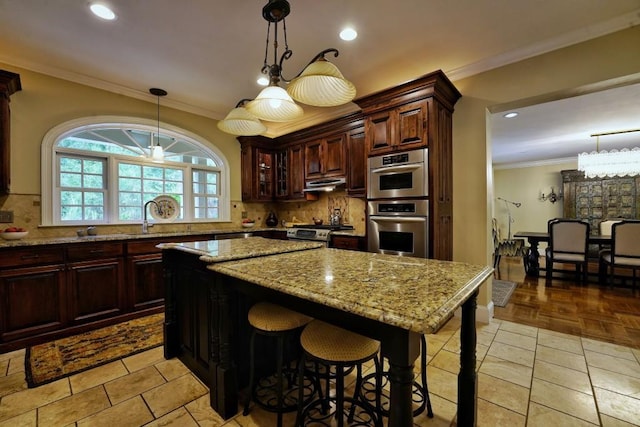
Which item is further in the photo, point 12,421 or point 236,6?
point 236,6

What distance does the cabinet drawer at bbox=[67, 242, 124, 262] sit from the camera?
2709 mm

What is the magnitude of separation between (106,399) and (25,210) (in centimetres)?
239

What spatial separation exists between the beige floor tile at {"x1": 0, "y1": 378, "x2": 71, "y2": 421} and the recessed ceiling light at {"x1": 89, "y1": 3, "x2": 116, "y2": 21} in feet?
9.16

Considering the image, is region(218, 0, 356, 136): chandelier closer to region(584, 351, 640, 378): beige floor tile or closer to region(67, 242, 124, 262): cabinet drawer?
region(67, 242, 124, 262): cabinet drawer

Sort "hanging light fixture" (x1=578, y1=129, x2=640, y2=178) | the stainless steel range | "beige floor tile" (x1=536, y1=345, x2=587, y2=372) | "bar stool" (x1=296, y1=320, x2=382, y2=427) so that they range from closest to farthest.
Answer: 1. "bar stool" (x1=296, y1=320, x2=382, y2=427)
2. "beige floor tile" (x1=536, y1=345, x2=587, y2=372)
3. the stainless steel range
4. "hanging light fixture" (x1=578, y1=129, x2=640, y2=178)

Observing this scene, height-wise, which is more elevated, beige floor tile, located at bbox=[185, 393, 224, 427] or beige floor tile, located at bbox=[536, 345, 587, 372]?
beige floor tile, located at bbox=[185, 393, 224, 427]

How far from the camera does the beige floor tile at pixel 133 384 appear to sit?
72.0 inches

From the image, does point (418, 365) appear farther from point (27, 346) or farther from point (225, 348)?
point (27, 346)

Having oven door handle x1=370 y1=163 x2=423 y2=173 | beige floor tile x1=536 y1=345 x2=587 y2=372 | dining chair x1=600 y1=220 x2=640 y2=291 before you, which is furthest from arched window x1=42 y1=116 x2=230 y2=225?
dining chair x1=600 y1=220 x2=640 y2=291

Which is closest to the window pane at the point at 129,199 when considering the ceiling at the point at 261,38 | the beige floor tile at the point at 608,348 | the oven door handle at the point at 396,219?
the ceiling at the point at 261,38

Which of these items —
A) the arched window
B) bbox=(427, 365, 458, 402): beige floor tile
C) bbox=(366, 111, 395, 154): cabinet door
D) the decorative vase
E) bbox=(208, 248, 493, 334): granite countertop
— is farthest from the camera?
the decorative vase

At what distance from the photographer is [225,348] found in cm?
165

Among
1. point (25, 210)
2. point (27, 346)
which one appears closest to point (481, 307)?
point (27, 346)

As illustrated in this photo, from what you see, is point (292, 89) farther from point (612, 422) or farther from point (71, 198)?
point (71, 198)
